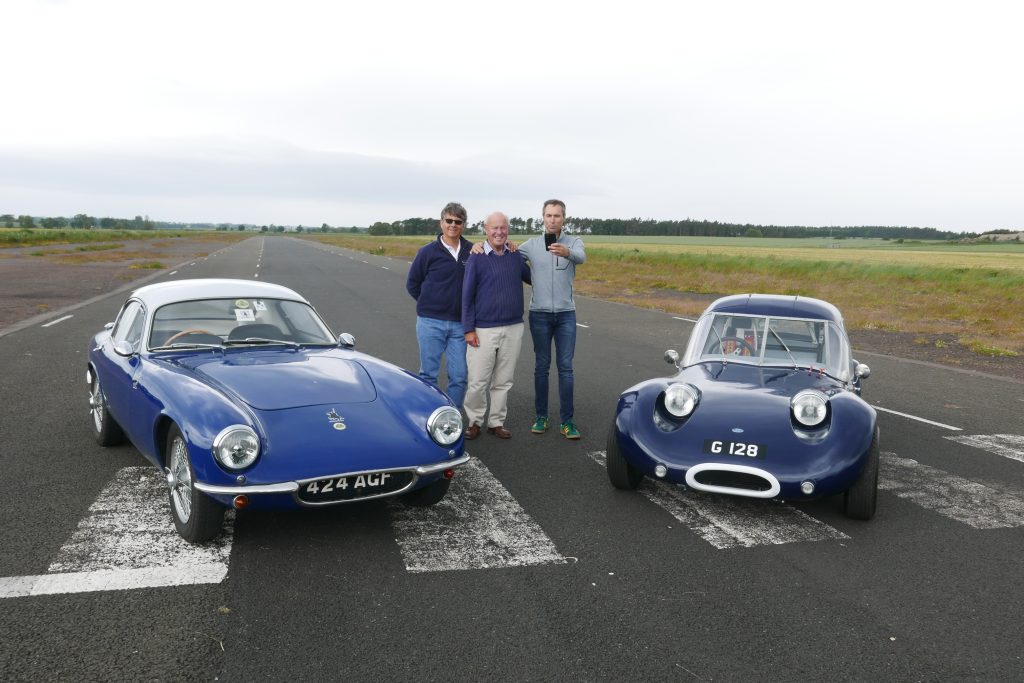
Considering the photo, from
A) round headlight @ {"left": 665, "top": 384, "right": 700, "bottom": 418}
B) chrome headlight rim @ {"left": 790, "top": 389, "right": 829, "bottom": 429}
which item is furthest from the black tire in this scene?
chrome headlight rim @ {"left": 790, "top": 389, "right": 829, "bottom": 429}

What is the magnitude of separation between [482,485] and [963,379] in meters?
8.58

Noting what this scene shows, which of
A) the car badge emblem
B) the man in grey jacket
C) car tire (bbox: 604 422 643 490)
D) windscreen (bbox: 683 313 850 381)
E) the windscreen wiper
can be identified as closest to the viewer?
the car badge emblem

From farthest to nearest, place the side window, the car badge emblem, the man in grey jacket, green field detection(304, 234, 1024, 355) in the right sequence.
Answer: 1. green field detection(304, 234, 1024, 355)
2. the man in grey jacket
3. the side window
4. the car badge emblem

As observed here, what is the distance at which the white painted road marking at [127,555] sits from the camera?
388cm

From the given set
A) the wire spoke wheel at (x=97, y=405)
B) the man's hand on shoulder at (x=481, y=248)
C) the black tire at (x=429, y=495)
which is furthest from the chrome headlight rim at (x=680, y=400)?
the wire spoke wheel at (x=97, y=405)

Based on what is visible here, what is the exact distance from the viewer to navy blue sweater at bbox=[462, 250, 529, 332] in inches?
266

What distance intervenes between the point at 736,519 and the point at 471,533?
1.73 meters

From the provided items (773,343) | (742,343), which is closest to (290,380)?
(742,343)

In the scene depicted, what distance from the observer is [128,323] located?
6.11 meters

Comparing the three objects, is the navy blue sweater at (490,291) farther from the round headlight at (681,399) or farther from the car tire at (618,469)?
the round headlight at (681,399)

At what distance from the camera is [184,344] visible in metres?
5.57

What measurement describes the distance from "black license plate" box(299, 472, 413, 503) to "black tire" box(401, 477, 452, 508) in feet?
1.00

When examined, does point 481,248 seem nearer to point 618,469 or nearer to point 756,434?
point 618,469

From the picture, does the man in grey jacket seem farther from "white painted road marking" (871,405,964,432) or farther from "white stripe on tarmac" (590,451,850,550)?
"white painted road marking" (871,405,964,432)
